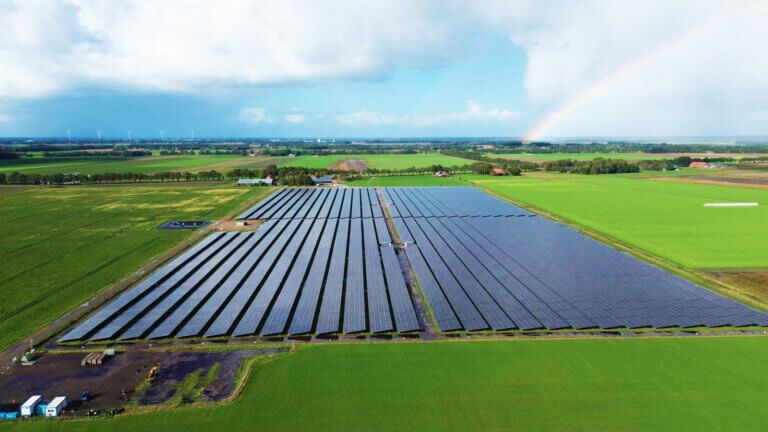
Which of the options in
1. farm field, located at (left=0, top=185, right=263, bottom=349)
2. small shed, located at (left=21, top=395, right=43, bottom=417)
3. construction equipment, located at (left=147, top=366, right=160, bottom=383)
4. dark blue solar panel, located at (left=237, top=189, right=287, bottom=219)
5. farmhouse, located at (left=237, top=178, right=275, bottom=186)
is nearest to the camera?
small shed, located at (left=21, top=395, right=43, bottom=417)

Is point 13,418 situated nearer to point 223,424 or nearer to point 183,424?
point 183,424

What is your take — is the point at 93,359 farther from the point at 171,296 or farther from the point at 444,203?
the point at 444,203

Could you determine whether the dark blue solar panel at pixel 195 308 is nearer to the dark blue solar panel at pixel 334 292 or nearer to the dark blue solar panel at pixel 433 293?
the dark blue solar panel at pixel 334 292

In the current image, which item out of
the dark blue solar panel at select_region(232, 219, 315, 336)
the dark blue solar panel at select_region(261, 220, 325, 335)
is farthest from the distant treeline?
the dark blue solar panel at select_region(232, 219, 315, 336)

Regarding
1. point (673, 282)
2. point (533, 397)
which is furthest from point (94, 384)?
point (673, 282)

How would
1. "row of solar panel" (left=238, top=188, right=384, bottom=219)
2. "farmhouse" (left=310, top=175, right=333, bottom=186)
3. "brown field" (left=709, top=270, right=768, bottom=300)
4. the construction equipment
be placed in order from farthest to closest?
"farmhouse" (left=310, top=175, right=333, bottom=186)
"row of solar panel" (left=238, top=188, right=384, bottom=219)
"brown field" (left=709, top=270, right=768, bottom=300)
the construction equipment

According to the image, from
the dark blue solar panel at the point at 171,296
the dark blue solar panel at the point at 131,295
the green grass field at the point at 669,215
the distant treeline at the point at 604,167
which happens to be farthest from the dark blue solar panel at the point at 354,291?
the distant treeline at the point at 604,167

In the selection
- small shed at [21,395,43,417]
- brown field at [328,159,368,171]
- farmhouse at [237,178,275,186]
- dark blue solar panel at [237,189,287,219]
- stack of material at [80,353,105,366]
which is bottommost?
small shed at [21,395,43,417]

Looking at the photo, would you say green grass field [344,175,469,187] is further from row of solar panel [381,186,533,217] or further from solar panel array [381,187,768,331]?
solar panel array [381,187,768,331]

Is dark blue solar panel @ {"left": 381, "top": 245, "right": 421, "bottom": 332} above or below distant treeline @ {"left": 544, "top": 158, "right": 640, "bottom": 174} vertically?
below
